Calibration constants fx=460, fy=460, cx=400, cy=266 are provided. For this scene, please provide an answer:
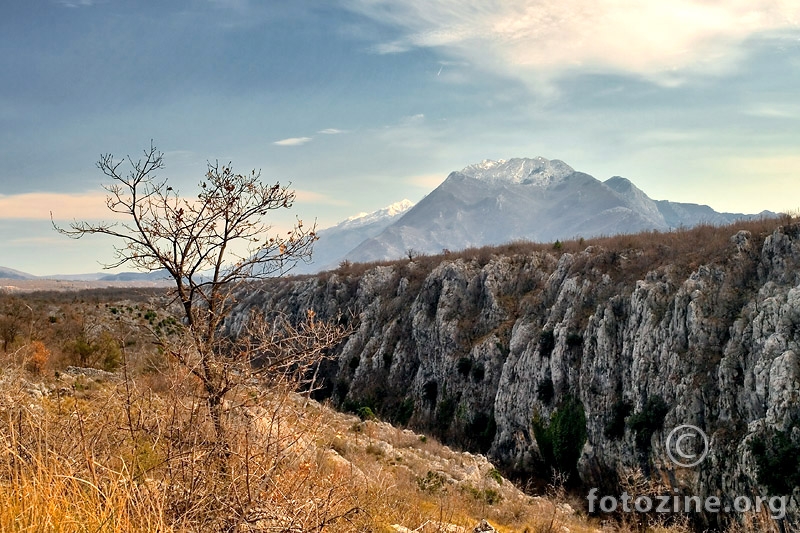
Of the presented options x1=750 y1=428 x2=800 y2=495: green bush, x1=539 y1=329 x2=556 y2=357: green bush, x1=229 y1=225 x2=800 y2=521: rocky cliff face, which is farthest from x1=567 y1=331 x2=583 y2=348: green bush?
x1=750 y1=428 x2=800 y2=495: green bush

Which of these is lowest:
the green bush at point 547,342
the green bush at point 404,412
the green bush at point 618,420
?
the green bush at point 404,412

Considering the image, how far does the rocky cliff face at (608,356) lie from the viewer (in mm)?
18625

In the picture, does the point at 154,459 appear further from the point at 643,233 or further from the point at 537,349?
the point at 643,233

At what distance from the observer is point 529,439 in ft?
90.9

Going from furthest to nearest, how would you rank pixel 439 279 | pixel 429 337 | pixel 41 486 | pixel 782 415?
pixel 439 279 < pixel 429 337 < pixel 782 415 < pixel 41 486

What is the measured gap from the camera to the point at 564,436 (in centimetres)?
2580

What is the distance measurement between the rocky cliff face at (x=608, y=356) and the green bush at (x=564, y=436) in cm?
38

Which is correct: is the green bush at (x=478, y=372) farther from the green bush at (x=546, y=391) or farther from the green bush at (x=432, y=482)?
the green bush at (x=432, y=482)

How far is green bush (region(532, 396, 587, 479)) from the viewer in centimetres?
2500

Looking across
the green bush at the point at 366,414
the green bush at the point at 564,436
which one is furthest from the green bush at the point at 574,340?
the green bush at the point at 366,414

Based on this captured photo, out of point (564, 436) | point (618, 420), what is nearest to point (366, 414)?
point (564, 436)

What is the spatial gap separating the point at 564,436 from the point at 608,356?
16.8 ft

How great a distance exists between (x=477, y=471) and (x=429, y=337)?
21.7 m

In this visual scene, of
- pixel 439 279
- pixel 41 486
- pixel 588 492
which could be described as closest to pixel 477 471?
pixel 588 492
